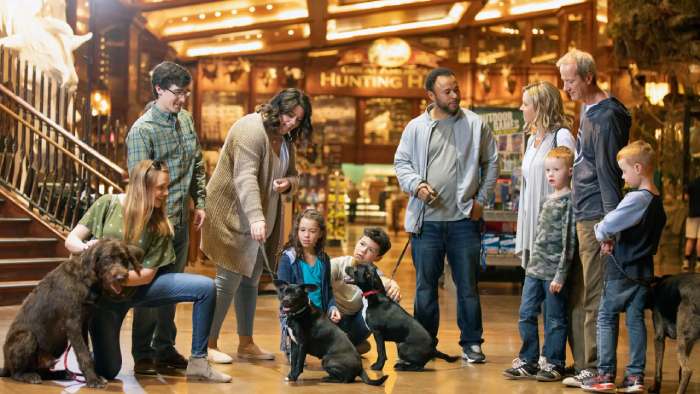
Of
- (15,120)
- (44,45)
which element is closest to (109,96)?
(44,45)

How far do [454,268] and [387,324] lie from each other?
0.78 m

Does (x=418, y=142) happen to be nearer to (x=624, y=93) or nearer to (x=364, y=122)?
(x=624, y=93)

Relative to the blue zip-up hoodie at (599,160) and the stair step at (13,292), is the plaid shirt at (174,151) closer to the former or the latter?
the blue zip-up hoodie at (599,160)

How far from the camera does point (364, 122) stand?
27.3 meters

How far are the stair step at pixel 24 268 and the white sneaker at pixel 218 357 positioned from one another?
3697 mm

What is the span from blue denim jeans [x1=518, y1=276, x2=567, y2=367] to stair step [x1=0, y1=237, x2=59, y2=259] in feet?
17.7

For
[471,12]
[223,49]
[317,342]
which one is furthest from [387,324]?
[223,49]

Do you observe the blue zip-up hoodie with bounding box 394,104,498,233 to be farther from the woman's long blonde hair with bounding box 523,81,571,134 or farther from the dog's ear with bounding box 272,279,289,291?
the dog's ear with bounding box 272,279,289,291

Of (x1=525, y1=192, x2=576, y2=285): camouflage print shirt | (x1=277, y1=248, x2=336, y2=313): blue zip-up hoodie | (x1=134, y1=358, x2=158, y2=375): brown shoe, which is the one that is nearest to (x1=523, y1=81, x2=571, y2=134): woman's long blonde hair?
(x1=525, y1=192, x2=576, y2=285): camouflage print shirt

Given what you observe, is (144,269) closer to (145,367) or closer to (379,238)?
(145,367)

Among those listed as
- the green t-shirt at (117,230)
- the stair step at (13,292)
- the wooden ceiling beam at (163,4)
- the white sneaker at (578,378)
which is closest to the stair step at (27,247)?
the stair step at (13,292)

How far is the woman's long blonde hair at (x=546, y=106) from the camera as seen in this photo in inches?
242

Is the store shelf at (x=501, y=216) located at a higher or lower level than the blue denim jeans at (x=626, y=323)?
higher

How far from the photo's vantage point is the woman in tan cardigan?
618 centimetres
